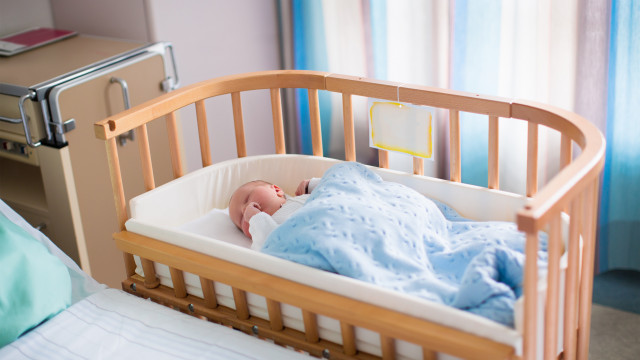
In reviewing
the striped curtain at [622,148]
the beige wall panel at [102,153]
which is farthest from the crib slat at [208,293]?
the striped curtain at [622,148]

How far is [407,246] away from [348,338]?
22 centimetres

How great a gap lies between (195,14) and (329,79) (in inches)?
31.8

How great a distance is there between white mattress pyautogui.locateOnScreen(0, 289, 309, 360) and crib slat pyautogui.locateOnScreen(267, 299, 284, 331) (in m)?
0.04

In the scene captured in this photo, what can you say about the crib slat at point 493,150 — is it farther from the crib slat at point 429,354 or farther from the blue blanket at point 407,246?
the crib slat at point 429,354

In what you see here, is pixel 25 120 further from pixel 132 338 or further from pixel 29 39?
pixel 132 338

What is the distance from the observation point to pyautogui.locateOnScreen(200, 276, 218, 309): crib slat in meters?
1.43

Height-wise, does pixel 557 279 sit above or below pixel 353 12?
below

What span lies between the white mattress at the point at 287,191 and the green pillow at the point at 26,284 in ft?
0.60

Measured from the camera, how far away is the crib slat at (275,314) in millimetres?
1329

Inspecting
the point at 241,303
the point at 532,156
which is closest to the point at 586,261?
the point at 532,156

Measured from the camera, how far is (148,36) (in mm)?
2230

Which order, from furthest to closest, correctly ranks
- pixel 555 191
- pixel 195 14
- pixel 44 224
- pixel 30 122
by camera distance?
1. pixel 195 14
2. pixel 44 224
3. pixel 30 122
4. pixel 555 191

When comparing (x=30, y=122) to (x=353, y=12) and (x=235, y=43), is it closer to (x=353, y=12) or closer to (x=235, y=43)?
(x=235, y=43)

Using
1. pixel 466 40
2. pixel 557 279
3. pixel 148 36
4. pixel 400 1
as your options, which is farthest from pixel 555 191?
pixel 148 36
